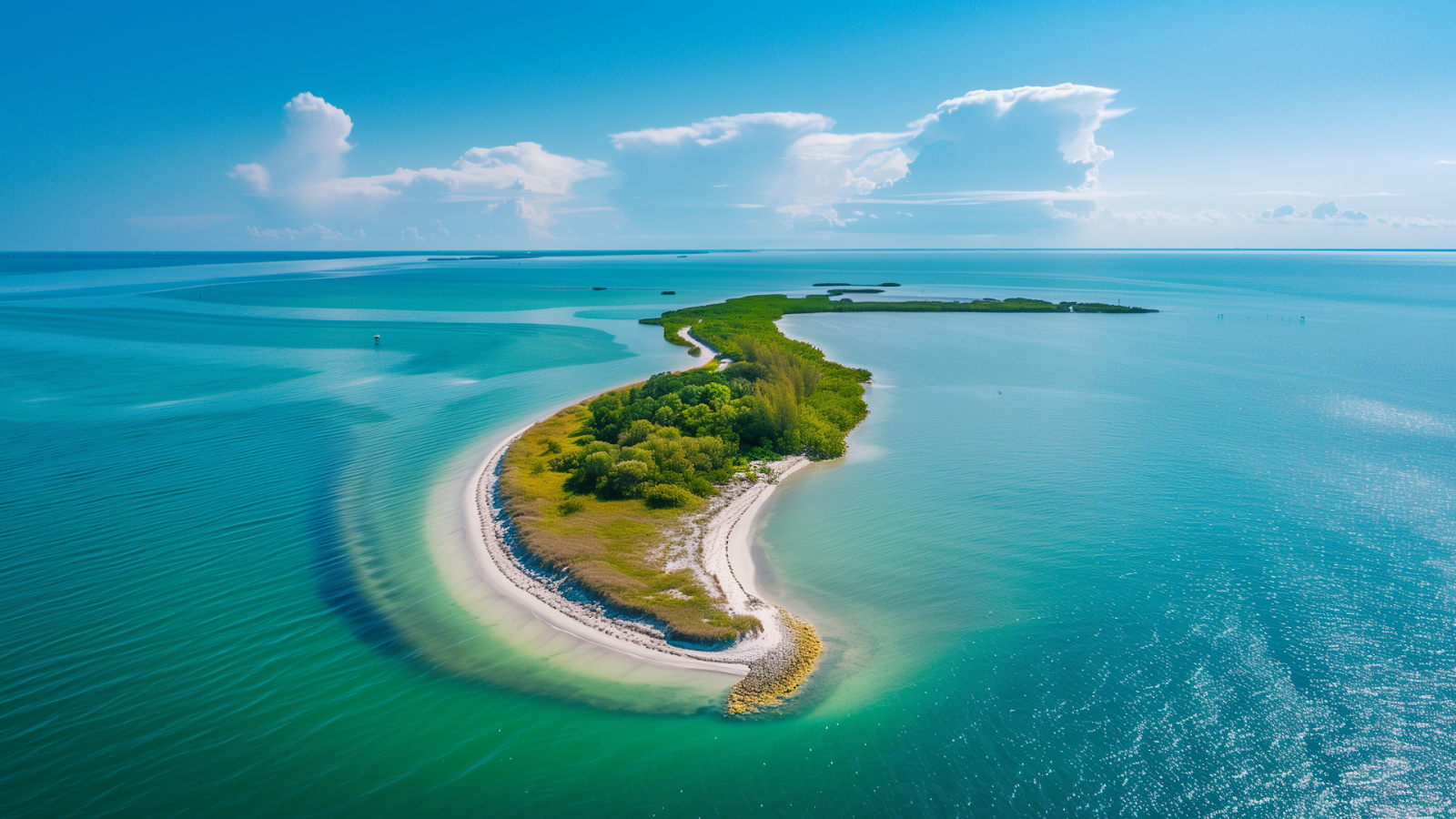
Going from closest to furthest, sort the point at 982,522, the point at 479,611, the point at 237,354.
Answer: the point at 479,611 < the point at 982,522 < the point at 237,354

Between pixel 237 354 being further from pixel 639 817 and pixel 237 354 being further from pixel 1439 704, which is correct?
pixel 1439 704

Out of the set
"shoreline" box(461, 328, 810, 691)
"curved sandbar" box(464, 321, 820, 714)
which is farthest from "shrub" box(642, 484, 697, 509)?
"shoreline" box(461, 328, 810, 691)

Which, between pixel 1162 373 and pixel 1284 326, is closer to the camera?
pixel 1162 373

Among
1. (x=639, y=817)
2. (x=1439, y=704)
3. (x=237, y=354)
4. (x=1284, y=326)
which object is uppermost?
(x=1284, y=326)

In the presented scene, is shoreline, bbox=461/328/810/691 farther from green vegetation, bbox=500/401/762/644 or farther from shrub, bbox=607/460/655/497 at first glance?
shrub, bbox=607/460/655/497

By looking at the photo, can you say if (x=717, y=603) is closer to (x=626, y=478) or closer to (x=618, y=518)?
(x=618, y=518)

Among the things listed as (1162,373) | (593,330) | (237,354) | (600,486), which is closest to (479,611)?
(600,486)

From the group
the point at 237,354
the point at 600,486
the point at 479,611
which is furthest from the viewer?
the point at 237,354

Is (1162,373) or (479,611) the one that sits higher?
(1162,373)
